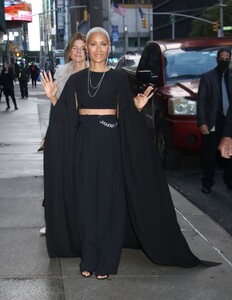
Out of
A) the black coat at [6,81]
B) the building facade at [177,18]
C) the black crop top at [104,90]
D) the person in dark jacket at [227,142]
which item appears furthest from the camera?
the building facade at [177,18]

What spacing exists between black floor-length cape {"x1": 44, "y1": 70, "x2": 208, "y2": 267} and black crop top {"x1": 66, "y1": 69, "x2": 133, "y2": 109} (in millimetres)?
17

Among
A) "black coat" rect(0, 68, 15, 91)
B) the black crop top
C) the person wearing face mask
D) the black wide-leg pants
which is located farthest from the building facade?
the black wide-leg pants

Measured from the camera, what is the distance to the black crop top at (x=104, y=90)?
4449mm

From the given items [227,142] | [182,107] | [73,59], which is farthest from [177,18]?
[227,142]

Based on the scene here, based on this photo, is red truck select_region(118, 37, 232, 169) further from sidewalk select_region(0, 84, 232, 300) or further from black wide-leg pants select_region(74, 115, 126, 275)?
black wide-leg pants select_region(74, 115, 126, 275)

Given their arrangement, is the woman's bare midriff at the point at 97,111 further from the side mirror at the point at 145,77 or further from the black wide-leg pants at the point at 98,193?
the side mirror at the point at 145,77

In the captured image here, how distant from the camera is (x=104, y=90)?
A: 445 cm

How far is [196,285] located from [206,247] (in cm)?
100

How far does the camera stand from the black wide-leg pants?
4473 millimetres

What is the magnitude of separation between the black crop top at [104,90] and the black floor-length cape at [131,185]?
17 millimetres

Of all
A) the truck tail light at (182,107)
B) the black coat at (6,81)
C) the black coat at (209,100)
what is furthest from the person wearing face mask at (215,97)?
the black coat at (6,81)

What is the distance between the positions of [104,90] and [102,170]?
1.95ft

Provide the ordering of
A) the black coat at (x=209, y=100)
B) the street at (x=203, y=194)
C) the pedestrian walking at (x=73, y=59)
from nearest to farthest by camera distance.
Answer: the pedestrian walking at (x=73, y=59)
the street at (x=203, y=194)
the black coat at (x=209, y=100)

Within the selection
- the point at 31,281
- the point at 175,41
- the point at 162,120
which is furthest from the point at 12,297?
the point at 175,41
